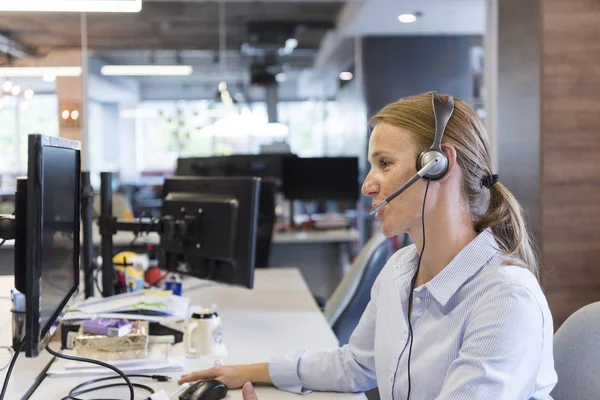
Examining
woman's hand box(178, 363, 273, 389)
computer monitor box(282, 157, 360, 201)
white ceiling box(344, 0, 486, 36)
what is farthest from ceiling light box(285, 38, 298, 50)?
woman's hand box(178, 363, 273, 389)

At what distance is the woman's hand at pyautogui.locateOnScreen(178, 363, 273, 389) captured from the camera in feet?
4.86

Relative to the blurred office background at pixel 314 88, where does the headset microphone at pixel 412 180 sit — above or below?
below

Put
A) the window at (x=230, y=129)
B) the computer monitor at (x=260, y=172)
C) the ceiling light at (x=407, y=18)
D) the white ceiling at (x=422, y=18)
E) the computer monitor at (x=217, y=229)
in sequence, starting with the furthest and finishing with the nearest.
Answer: the window at (x=230, y=129) < the ceiling light at (x=407, y=18) < the white ceiling at (x=422, y=18) < the computer monitor at (x=260, y=172) < the computer monitor at (x=217, y=229)

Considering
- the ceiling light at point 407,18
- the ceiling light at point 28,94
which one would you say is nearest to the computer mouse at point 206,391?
the ceiling light at point 28,94

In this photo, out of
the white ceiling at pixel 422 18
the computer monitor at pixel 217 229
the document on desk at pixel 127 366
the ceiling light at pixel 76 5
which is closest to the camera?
the document on desk at pixel 127 366

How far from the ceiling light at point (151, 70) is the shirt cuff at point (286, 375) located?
20.2 ft

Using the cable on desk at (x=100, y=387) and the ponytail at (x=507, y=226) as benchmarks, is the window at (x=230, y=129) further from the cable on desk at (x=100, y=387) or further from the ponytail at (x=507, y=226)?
the ponytail at (x=507, y=226)

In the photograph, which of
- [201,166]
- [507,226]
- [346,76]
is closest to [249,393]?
[507,226]

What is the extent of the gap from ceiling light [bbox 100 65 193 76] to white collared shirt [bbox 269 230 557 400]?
6169 mm

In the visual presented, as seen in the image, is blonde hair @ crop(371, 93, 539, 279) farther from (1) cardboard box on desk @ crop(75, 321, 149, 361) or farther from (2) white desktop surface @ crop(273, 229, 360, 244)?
(2) white desktop surface @ crop(273, 229, 360, 244)

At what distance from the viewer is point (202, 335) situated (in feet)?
5.64

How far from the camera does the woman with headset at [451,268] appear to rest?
110 cm

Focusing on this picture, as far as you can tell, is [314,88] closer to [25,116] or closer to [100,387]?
[25,116]

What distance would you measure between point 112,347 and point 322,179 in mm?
4012
